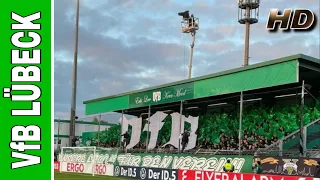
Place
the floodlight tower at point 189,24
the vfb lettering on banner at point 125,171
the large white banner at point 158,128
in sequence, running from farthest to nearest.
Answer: the floodlight tower at point 189,24
the large white banner at point 158,128
the vfb lettering on banner at point 125,171

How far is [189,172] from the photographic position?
2466cm

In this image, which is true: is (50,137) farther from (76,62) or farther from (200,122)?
(76,62)

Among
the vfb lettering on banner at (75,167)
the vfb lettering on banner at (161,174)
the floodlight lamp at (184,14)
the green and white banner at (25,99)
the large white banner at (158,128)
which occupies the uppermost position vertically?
the floodlight lamp at (184,14)

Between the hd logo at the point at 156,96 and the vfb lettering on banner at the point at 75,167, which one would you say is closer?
the hd logo at the point at 156,96

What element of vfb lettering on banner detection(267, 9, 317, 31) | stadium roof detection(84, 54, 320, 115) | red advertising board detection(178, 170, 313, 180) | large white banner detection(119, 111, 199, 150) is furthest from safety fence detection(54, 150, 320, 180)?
vfb lettering on banner detection(267, 9, 317, 31)

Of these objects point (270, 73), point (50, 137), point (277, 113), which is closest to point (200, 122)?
point (277, 113)

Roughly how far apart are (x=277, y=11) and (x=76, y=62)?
62.8ft

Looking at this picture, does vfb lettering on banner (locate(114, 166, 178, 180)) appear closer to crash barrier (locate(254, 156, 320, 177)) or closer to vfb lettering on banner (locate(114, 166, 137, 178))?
vfb lettering on banner (locate(114, 166, 137, 178))

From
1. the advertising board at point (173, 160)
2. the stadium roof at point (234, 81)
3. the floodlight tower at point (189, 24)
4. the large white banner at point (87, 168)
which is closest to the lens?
the stadium roof at point (234, 81)

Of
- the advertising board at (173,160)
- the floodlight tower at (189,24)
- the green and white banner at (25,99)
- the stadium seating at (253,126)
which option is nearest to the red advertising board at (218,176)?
the advertising board at (173,160)

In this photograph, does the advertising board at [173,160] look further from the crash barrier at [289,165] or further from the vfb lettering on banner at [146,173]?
the crash barrier at [289,165]

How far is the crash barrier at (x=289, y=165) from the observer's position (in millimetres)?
22500

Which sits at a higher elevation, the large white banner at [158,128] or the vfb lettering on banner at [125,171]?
the large white banner at [158,128]

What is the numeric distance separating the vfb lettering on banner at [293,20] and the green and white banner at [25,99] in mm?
18761
